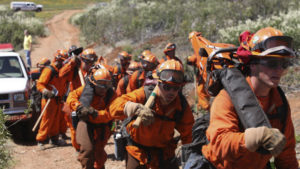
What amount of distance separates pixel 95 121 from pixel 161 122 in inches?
71.4

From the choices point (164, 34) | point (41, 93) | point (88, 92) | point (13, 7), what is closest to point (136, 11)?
point (164, 34)

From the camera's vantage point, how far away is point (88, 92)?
19.4 feet

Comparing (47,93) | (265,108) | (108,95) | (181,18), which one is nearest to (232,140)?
(265,108)

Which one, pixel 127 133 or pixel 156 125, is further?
pixel 127 133

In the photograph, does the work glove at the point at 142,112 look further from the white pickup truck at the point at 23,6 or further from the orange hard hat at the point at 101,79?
the white pickup truck at the point at 23,6

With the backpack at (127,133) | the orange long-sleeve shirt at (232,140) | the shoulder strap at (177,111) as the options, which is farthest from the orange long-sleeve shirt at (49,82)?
the orange long-sleeve shirt at (232,140)

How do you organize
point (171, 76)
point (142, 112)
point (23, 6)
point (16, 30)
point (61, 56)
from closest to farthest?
point (142, 112) < point (171, 76) < point (61, 56) < point (16, 30) < point (23, 6)

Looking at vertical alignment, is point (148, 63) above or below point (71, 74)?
above

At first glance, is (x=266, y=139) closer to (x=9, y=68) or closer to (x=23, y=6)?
(x=9, y=68)

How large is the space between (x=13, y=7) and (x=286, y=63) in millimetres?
54852

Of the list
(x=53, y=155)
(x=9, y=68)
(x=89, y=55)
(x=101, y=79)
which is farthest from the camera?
(x=9, y=68)

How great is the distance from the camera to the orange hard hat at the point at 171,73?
411 centimetres

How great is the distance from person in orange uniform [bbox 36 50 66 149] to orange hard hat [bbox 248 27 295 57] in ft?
21.3

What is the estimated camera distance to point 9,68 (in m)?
10.1
